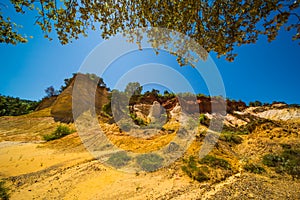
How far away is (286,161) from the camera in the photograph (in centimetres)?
727

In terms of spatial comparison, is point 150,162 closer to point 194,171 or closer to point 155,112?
point 194,171

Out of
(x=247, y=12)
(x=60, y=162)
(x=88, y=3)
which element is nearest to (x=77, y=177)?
(x=60, y=162)

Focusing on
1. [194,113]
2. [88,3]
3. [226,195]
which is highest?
[88,3]

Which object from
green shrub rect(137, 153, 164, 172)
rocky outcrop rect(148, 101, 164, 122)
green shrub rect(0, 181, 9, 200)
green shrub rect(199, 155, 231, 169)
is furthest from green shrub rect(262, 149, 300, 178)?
rocky outcrop rect(148, 101, 164, 122)

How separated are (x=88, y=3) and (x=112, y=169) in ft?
22.1

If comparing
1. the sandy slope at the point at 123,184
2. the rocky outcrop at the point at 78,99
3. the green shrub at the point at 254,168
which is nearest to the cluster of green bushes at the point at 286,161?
the green shrub at the point at 254,168

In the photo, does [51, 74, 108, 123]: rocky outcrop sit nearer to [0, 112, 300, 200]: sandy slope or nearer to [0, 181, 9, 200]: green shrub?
[0, 112, 300, 200]: sandy slope

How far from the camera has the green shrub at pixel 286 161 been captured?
6.48 metres

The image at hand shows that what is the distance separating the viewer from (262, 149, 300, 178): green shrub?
255 inches

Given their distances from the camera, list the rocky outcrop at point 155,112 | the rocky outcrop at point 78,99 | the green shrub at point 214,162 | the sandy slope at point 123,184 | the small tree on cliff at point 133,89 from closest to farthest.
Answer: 1. the sandy slope at point 123,184
2. the green shrub at point 214,162
3. the rocky outcrop at point 78,99
4. the rocky outcrop at point 155,112
5. the small tree on cliff at point 133,89

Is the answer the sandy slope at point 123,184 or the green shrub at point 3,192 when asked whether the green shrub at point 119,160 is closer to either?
the sandy slope at point 123,184

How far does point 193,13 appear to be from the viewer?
13.4 ft

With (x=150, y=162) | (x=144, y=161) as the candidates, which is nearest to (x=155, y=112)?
(x=144, y=161)

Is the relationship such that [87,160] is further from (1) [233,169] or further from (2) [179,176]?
(1) [233,169]
